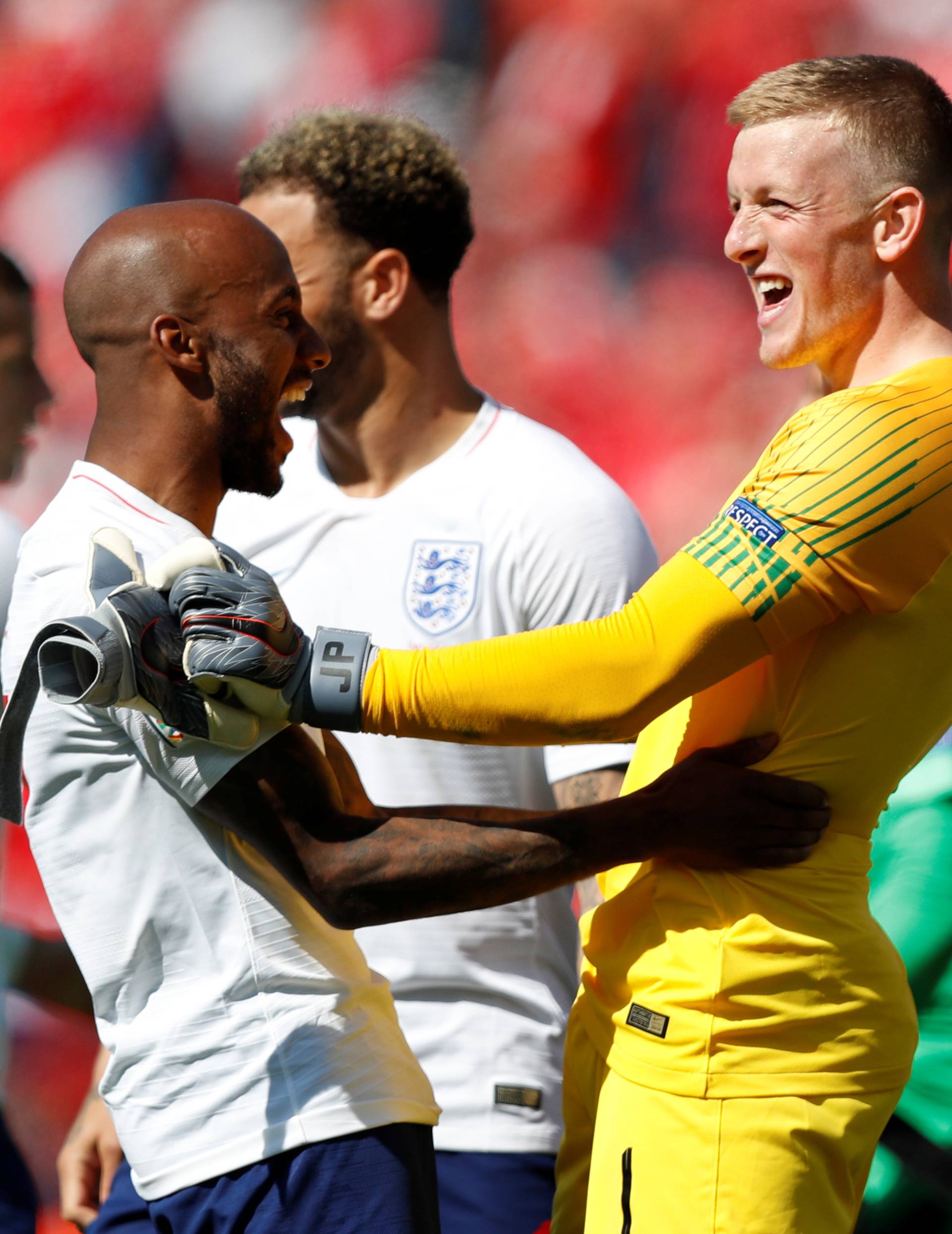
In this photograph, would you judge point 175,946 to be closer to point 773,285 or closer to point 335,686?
point 335,686

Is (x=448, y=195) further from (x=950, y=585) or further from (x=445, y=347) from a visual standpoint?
(x=950, y=585)

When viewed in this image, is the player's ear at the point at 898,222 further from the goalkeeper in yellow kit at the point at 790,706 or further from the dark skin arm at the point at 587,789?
the dark skin arm at the point at 587,789

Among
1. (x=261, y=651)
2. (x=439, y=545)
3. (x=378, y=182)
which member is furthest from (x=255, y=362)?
(x=378, y=182)

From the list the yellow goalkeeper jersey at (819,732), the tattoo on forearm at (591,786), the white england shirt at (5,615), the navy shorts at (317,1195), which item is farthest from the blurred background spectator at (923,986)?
the white england shirt at (5,615)

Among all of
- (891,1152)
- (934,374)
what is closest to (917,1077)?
(891,1152)

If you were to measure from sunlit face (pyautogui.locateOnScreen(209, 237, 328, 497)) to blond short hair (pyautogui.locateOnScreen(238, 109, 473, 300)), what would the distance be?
113cm

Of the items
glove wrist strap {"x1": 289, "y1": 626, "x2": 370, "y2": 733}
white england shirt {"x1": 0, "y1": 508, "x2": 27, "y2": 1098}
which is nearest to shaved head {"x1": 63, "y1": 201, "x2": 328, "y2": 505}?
glove wrist strap {"x1": 289, "y1": 626, "x2": 370, "y2": 733}

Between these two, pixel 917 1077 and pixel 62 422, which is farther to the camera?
pixel 62 422

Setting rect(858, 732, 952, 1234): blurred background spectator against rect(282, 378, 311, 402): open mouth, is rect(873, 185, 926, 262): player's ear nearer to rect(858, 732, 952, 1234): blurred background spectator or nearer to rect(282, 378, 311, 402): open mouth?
rect(282, 378, 311, 402): open mouth

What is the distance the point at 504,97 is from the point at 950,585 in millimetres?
2645

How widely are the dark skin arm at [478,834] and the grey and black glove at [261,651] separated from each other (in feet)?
0.32

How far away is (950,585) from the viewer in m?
1.60

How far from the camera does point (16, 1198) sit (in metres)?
2.63

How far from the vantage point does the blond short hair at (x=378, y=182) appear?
2.98 meters
